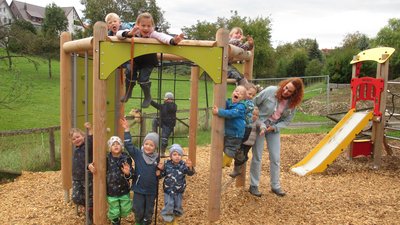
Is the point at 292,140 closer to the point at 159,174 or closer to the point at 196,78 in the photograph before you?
the point at 196,78

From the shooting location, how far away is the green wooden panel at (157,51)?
3.68 meters

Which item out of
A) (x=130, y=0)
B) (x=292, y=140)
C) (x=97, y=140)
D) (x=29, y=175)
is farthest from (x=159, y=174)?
(x=130, y=0)

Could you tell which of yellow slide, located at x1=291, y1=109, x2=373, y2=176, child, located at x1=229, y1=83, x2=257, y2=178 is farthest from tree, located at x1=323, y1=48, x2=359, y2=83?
child, located at x1=229, y1=83, x2=257, y2=178

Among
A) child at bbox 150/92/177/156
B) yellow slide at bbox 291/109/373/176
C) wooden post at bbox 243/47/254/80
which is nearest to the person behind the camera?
wooden post at bbox 243/47/254/80

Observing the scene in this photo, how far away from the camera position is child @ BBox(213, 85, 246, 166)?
13.8 ft

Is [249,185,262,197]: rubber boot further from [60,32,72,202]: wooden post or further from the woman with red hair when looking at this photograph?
[60,32,72,202]: wooden post

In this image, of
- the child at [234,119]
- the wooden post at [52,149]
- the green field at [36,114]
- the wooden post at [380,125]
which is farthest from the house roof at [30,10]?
the child at [234,119]

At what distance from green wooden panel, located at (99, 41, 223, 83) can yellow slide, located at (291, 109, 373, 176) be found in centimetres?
343

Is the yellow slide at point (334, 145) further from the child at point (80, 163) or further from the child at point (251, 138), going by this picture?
the child at point (80, 163)

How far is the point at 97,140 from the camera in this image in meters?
3.85

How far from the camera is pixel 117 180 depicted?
3.95m

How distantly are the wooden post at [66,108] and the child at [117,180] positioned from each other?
3.78 ft

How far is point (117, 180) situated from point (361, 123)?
4.80m

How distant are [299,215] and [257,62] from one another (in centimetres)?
3647
